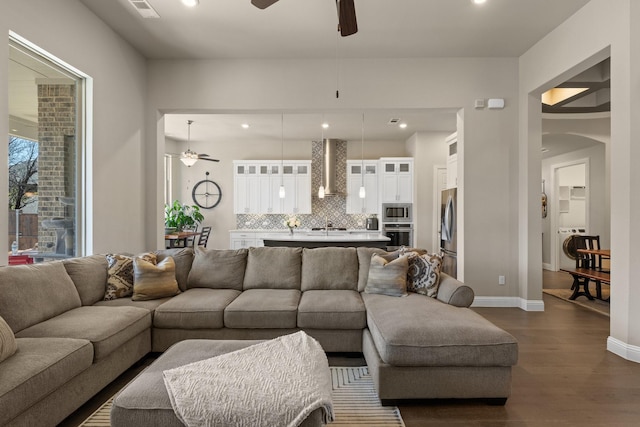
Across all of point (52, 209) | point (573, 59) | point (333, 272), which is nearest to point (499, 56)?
point (573, 59)

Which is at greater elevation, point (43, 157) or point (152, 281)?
point (43, 157)

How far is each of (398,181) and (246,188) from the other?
3638 millimetres

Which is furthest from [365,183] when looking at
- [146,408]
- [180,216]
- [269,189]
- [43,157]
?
[146,408]

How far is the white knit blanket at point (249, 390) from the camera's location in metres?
1.57

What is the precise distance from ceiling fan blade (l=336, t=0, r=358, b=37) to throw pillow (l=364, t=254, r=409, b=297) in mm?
1998

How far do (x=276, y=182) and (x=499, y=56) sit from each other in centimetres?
552

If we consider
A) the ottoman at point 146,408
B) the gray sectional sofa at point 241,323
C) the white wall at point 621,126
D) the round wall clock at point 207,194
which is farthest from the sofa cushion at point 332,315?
→ the round wall clock at point 207,194

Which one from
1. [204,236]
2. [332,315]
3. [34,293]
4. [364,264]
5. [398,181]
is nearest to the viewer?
[34,293]

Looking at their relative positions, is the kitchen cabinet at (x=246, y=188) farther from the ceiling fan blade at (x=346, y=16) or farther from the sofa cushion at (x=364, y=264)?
the ceiling fan blade at (x=346, y=16)

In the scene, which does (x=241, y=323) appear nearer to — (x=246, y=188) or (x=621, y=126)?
(x=621, y=126)

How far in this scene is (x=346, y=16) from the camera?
2701 mm

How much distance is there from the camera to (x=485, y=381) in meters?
2.35

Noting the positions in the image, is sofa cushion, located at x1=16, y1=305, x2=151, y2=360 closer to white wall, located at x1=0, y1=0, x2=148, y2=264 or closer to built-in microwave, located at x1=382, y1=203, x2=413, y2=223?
white wall, located at x1=0, y1=0, x2=148, y2=264

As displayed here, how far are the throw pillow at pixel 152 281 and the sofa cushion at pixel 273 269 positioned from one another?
718mm
